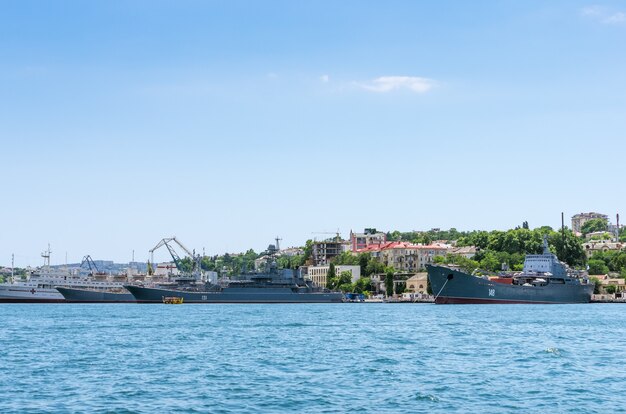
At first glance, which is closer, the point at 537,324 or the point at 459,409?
the point at 459,409

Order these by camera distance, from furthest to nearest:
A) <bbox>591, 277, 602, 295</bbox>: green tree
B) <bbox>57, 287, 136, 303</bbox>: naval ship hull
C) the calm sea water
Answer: <bbox>591, 277, 602, 295</bbox>: green tree < <bbox>57, 287, 136, 303</bbox>: naval ship hull < the calm sea water

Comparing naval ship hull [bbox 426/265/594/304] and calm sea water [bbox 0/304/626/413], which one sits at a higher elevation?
naval ship hull [bbox 426/265/594/304]

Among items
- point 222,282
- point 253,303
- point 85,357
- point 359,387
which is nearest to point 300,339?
point 85,357

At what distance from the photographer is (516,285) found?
416 feet

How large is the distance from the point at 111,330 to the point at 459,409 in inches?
1689

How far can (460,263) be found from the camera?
187875 mm

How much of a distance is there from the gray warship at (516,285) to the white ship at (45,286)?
3014 inches

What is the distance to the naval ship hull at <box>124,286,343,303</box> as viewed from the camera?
6014 inches

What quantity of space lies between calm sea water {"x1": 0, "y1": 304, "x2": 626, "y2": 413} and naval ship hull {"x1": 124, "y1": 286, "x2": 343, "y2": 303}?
88961 millimetres

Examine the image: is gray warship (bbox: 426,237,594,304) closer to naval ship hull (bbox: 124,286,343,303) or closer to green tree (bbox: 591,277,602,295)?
naval ship hull (bbox: 124,286,343,303)

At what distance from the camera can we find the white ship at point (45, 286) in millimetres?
161750

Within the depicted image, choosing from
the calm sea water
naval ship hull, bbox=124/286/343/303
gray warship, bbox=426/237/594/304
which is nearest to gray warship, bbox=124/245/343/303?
naval ship hull, bbox=124/286/343/303

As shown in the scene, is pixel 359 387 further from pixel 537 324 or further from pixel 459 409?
pixel 537 324

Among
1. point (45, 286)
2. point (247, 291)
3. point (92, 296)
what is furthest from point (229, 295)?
point (45, 286)
